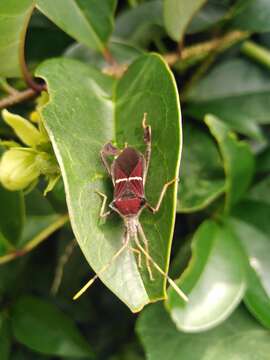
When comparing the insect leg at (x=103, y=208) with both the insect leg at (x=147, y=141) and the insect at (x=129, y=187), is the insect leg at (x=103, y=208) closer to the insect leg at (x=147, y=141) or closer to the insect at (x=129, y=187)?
the insect at (x=129, y=187)

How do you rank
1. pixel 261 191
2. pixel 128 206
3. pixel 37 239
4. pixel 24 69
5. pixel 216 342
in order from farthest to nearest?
1. pixel 261 191
2. pixel 37 239
3. pixel 216 342
4. pixel 24 69
5. pixel 128 206

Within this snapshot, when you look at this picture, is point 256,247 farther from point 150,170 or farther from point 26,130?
point 26,130

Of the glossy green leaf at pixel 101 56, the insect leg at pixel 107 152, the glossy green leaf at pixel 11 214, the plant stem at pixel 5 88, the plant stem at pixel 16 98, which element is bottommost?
the glossy green leaf at pixel 11 214

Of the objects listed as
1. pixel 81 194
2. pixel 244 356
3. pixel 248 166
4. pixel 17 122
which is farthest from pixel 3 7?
pixel 244 356

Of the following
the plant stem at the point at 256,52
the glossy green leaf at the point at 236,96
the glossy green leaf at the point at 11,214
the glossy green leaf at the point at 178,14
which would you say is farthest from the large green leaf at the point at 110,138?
the plant stem at the point at 256,52

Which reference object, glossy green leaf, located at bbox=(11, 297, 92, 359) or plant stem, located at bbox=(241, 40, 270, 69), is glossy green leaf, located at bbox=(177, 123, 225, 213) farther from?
glossy green leaf, located at bbox=(11, 297, 92, 359)

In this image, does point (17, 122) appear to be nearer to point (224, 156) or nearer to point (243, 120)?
point (224, 156)

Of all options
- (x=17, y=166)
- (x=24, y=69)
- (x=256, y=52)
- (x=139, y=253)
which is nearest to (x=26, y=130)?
(x=17, y=166)
